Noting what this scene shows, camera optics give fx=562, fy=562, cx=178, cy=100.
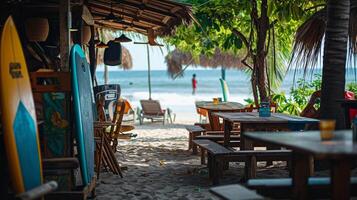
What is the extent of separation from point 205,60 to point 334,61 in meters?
17.6

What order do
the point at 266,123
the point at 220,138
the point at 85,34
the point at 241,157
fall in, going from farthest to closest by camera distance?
the point at 85,34 → the point at 220,138 → the point at 266,123 → the point at 241,157

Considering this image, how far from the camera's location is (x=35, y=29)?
6895 millimetres

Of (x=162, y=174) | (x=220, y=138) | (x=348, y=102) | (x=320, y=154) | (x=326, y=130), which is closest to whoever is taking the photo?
(x=320, y=154)

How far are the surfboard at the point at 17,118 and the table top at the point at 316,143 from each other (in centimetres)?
138

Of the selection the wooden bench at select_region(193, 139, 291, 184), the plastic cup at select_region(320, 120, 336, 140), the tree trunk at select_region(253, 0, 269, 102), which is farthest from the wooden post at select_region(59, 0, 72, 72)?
the tree trunk at select_region(253, 0, 269, 102)

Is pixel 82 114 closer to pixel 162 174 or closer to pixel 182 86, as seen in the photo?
pixel 162 174

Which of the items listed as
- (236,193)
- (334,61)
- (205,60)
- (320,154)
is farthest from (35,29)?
(205,60)

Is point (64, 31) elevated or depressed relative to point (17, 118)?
elevated

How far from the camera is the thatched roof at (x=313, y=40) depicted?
6.56m

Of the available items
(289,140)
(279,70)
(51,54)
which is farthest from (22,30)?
(279,70)

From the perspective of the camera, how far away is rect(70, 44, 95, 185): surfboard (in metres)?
4.76

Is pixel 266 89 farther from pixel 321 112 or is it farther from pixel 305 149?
pixel 305 149

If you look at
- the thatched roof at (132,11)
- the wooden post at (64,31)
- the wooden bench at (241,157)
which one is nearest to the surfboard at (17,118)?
the wooden post at (64,31)

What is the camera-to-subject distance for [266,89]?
9273 mm
